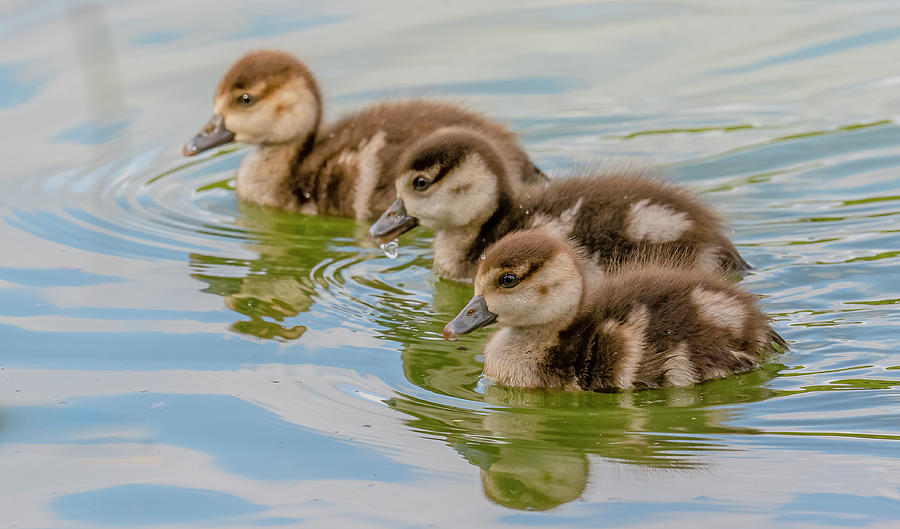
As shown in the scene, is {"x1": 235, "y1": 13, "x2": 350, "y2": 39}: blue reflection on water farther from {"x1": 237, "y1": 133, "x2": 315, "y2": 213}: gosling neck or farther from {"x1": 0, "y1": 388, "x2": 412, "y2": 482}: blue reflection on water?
{"x1": 0, "y1": 388, "x2": 412, "y2": 482}: blue reflection on water

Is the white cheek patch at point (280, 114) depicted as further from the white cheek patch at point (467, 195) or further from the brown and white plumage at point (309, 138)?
the white cheek patch at point (467, 195)

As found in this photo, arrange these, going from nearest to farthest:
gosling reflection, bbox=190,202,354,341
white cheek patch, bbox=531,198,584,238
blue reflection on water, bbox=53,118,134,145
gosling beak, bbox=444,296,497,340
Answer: gosling beak, bbox=444,296,497,340 → white cheek patch, bbox=531,198,584,238 → gosling reflection, bbox=190,202,354,341 → blue reflection on water, bbox=53,118,134,145

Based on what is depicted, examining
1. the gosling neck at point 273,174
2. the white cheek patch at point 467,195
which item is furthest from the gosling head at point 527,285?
the gosling neck at point 273,174

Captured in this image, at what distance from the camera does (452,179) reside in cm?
599

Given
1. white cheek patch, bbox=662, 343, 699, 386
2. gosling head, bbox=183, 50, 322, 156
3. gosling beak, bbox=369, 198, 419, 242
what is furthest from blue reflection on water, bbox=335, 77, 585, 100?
white cheek patch, bbox=662, 343, 699, 386

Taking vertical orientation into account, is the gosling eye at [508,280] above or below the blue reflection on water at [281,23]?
below

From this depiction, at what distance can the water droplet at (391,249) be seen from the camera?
21.1ft

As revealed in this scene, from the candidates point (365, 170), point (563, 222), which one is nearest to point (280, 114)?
point (365, 170)

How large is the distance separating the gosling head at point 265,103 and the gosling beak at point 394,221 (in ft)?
4.35

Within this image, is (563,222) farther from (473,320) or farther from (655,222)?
(473,320)

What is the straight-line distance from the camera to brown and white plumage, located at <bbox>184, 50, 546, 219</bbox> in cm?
681

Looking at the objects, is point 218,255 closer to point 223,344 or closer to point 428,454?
point 223,344

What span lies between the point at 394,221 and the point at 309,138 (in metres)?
1.34

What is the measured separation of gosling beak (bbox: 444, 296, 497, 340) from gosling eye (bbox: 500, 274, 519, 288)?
0.12 meters
